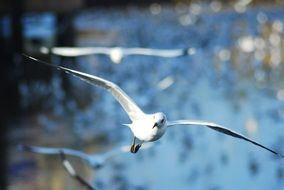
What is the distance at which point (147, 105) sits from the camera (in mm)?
15469

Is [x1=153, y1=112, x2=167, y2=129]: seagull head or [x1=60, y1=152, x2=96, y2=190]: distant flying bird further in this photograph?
[x1=60, y1=152, x2=96, y2=190]: distant flying bird

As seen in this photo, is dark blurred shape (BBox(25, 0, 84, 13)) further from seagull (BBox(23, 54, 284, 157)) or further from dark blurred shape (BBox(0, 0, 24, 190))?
seagull (BBox(23, 54, 284, 157))

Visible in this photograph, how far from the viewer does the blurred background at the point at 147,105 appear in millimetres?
10766

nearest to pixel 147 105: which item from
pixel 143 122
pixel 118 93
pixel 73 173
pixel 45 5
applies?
pixel 45 5

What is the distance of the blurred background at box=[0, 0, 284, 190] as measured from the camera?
1077cm

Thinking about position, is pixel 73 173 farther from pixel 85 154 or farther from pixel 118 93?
pixel 118 93

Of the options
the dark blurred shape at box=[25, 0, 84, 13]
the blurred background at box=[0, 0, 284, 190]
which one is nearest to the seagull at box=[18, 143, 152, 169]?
the blurred background at box=[0, 0, 284, 190]

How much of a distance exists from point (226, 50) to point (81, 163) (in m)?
15.6

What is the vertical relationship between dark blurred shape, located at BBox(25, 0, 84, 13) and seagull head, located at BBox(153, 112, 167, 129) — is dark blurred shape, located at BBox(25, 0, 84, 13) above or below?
above

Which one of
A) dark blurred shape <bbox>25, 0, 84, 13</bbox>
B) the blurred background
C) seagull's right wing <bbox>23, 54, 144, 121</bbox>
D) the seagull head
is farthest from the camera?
dark blurred shape <bbox>25, 0, 84, 13</bbox>

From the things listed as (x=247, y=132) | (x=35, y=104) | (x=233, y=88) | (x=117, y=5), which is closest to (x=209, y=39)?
(x=233, y=88)

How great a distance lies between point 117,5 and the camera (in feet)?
175

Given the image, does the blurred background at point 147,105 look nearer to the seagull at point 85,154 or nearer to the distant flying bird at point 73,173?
the seagull at point 85,154

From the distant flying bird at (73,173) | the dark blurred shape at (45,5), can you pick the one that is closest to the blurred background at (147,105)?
the dark blurred shape at (45,5)
